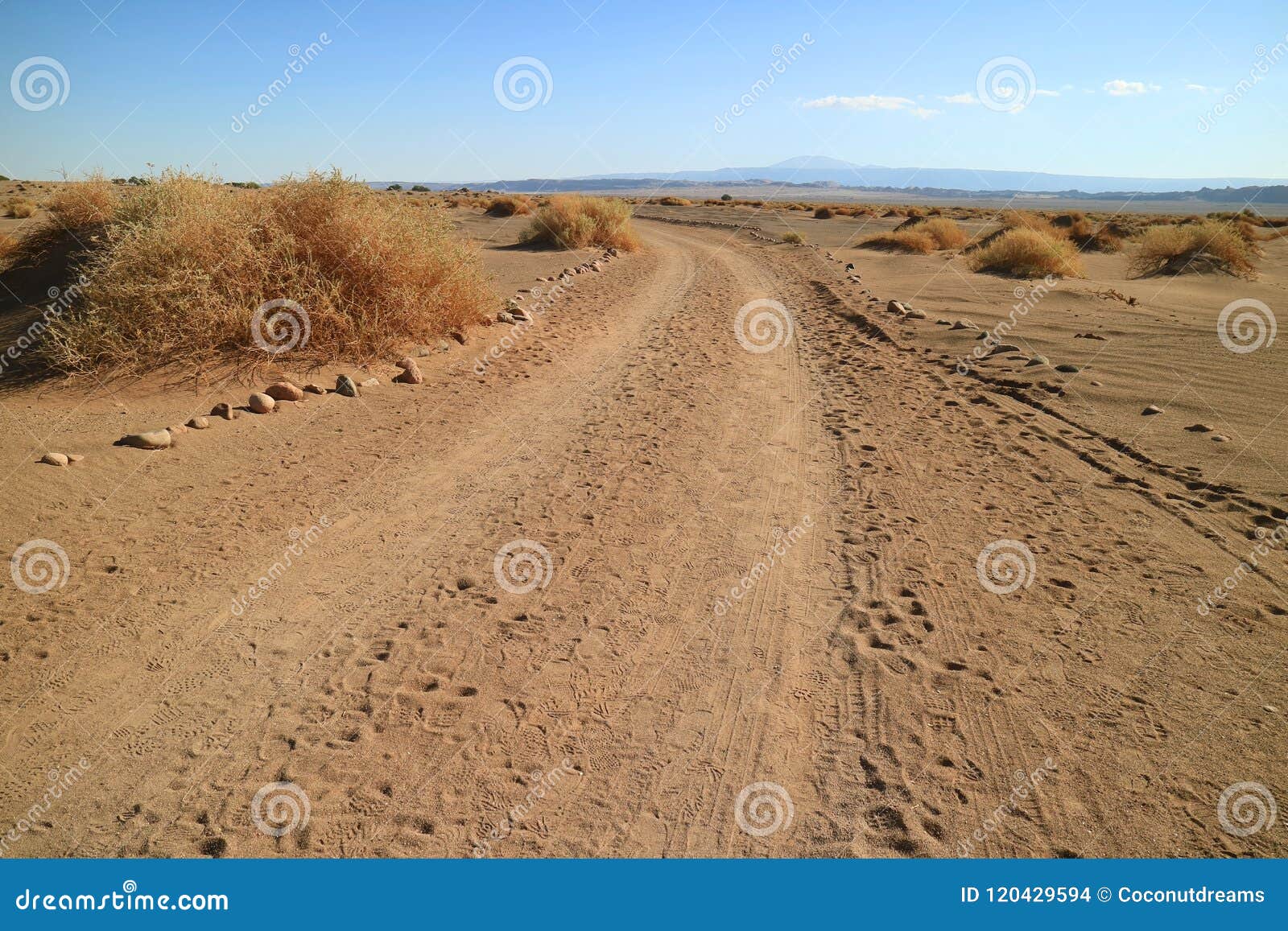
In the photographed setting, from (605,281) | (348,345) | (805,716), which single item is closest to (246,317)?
(348,345)

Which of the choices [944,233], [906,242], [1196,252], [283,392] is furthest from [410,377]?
[944,233]

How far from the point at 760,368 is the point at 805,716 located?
19.8 feet

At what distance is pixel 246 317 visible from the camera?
727 cm

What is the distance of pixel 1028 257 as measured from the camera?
55.5 ft

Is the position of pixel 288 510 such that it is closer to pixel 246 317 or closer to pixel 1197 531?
pixel 246 317
